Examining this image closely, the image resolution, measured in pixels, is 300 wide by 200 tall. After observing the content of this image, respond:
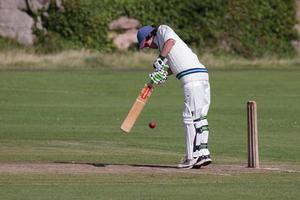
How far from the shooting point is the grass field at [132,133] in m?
14.0

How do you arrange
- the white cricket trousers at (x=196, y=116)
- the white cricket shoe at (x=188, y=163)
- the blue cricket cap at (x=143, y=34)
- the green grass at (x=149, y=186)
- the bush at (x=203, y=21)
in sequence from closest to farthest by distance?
the green grass at (x=149, y=186) → the white cricket trousers at (x=196, y=116) → the white cricket shoe at (x=188, y=163) → the blue cricket cap at (x=143, y=34) → the bush at (x=203, y=21)

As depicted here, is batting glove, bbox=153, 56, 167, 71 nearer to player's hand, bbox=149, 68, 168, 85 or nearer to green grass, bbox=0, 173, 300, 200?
player's hand, bbox=149, 68, 168, 85

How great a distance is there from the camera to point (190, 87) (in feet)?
53.9

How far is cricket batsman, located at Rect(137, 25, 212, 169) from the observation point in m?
16.5

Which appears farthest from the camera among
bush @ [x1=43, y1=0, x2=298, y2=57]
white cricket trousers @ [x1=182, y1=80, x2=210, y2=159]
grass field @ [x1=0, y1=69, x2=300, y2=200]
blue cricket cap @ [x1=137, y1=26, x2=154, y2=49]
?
bush @ [x1=43, y1=0, x2=298, y2=57]

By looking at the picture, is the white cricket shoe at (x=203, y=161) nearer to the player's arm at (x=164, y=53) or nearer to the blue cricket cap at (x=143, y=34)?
the player's arm at (x=164, y=53)

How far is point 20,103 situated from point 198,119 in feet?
58.7

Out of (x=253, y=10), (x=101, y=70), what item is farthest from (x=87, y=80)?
(x=253, y=10)

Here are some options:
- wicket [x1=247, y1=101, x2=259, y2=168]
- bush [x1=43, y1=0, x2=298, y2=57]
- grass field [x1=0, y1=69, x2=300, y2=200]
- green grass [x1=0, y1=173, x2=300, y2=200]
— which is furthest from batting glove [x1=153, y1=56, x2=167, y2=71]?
bush [x1=43, y1=0, x2=298, y2=57]

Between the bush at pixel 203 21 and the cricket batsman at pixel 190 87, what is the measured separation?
39.3 meters

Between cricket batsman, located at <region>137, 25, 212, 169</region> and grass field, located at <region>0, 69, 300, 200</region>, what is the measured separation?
2.76 feet

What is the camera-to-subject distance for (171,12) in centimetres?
5856

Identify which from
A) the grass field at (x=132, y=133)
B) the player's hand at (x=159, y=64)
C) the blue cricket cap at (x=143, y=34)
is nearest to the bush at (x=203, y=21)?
the grass field at (x=132, y=133)

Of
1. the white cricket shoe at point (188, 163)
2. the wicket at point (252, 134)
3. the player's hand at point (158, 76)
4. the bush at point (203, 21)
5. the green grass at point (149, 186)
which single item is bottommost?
the green grass at point (149, 186)
